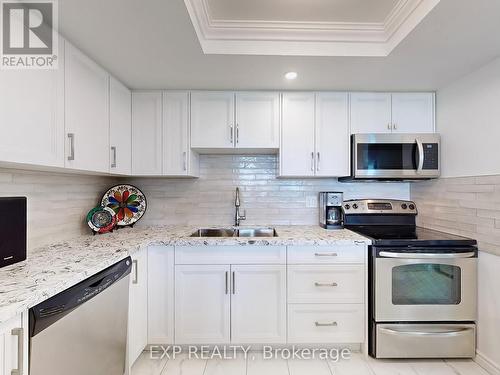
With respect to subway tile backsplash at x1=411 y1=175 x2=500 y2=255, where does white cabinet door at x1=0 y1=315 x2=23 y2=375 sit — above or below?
below

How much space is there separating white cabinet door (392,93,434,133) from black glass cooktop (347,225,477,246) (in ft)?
2.91

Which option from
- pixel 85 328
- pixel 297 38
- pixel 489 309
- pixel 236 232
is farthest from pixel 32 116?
pixel 489 309

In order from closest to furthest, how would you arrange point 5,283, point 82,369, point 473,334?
1. point 5,283
2. point 82,369
3. point 473,334

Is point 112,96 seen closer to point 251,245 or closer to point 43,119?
point 43,119

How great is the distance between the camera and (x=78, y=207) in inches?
88.6

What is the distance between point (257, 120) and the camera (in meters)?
2.48

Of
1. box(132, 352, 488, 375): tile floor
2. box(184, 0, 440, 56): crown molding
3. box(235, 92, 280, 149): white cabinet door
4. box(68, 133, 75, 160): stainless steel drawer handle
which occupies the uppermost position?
box(184, 0, 440, 56): crown molding

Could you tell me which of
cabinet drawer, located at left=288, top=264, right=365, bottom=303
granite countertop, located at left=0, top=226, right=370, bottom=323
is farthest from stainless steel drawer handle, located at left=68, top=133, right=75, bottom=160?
cabinet drawer, located at left=288, top=264, right=365, bottom=303

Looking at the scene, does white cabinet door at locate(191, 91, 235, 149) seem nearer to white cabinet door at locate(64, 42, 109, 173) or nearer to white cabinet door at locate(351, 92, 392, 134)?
white cabinet door at locate(64, 42, 109, 173)

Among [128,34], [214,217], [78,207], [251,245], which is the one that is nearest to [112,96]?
[128,34]

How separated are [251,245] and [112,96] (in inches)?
60.9

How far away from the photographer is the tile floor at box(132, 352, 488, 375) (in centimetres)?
193

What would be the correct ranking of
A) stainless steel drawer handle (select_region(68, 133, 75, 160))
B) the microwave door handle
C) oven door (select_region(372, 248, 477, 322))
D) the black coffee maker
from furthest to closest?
the black coffee maker
the microwave door handle
oven door (select_region(372, 248, 477, 322))
stainless steel drawer handle (select_region(68, 133, 75, 160))

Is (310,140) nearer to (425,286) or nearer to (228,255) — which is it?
(228,255)
